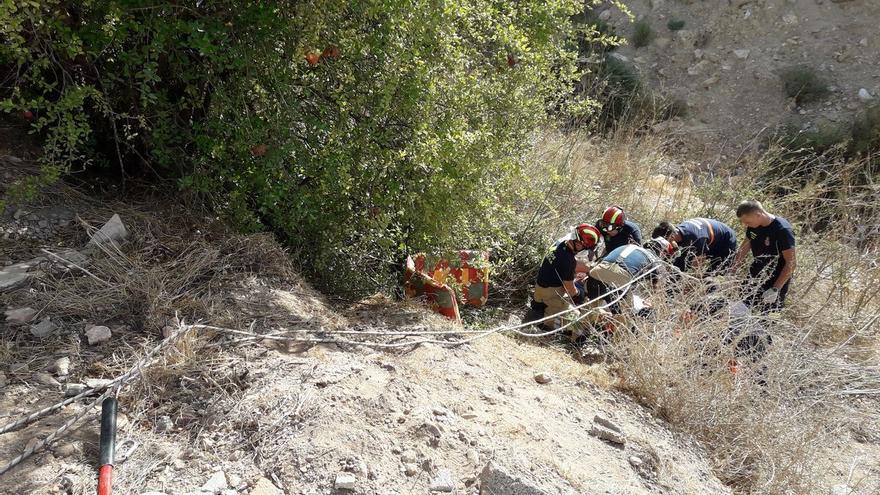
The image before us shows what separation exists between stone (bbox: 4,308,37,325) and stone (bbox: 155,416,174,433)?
2.83ft

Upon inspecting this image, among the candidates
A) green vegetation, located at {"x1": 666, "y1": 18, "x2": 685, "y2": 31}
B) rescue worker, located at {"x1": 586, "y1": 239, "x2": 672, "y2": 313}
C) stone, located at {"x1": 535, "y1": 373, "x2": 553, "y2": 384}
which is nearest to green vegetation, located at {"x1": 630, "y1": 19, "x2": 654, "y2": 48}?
green vegetation, located at {"x1": 666, "y1": 18, "x2": 685, "y2": 31}

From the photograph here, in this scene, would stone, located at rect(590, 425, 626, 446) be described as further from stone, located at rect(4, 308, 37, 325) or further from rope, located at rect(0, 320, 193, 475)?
stone, located at rect(4, 308, 37, 325)

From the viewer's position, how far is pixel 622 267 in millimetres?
4906

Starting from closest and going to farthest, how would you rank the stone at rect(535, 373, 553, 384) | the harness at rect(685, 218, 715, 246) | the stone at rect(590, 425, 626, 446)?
the stone at rect(590, 425, 626, 446) → the stone at rect(535, 373, 553, 384) → the harness at rect(685, 218, 715, 246)

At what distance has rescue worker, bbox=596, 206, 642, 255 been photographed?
218 inches

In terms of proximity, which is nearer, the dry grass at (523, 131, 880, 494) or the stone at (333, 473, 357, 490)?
the stone at (333, 473, 357, 490)

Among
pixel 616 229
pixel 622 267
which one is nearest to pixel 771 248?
pixel 616 229

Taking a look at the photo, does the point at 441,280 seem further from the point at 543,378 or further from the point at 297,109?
the point at 297,109

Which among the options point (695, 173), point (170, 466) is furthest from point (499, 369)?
point (695, 173)

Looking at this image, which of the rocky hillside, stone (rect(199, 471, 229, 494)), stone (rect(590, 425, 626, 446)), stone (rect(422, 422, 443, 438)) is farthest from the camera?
the rocky hillside

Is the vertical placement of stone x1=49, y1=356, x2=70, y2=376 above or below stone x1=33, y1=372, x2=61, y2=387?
above

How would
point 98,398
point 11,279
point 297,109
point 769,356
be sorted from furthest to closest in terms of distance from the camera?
point 769,356 → point 297,109 → point 11,279 → point 98,398

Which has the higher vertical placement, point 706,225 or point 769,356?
point 706,225

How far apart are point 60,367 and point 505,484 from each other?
1.82 m
